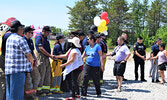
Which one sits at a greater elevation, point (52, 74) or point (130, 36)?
point (130, 36)

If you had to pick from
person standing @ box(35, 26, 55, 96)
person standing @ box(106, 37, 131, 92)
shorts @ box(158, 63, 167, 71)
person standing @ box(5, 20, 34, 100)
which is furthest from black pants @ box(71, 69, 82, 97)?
shorts @ box(158, 63, 167, 71)

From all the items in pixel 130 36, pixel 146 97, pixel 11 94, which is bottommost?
pixel 146 97

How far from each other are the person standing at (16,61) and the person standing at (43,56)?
174cm

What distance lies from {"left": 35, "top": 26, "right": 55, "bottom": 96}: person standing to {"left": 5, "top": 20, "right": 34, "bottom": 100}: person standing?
1.74 meters

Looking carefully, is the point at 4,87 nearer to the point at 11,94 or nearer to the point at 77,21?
the point at 11,94

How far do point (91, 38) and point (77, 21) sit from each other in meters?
47.5

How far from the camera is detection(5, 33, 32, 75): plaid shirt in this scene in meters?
4.09

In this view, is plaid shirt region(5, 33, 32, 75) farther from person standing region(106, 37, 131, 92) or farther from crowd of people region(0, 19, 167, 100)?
person standing region(106, 37, 131, 92)

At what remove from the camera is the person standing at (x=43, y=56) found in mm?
6004

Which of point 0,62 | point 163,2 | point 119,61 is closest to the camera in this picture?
point 0,62

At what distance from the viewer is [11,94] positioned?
4.20 metres

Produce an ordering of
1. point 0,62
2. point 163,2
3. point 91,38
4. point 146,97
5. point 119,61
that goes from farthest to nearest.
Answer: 1. point 163,2
2. point 119,61
3. point 146,97
4. point 91,38
5. point 0,62

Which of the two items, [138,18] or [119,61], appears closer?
[119,61]

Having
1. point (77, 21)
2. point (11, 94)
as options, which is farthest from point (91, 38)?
point (77, 21)
